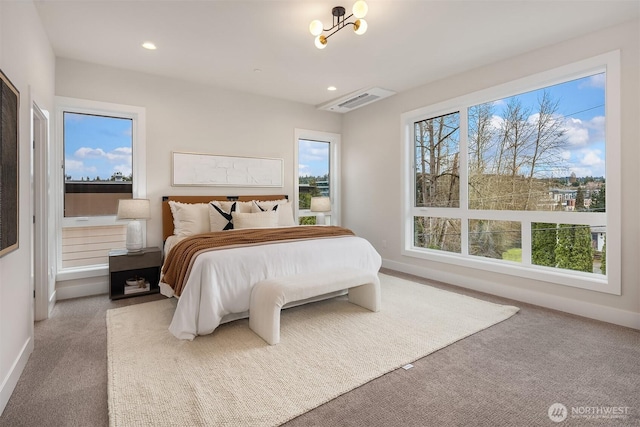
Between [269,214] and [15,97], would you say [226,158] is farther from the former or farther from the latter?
[15,97]

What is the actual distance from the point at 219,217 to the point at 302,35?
227cm

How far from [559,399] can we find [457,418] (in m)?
0.66

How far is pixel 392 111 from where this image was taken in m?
4.95

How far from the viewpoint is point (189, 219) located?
13.0 ft

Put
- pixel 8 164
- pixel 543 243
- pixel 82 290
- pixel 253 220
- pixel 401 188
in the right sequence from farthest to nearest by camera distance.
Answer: pixel 401 188 < pixel 253 220 < pixel 82 290 < pixel 543 243 < pixel 8 164

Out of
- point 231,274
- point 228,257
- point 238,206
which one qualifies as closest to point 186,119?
point 238,206

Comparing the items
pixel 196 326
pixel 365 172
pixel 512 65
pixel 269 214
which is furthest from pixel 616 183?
pixel 196 326

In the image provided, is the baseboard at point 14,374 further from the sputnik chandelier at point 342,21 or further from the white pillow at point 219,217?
the sputnik chandelier at point 342,21

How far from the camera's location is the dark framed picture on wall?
5.62 feet

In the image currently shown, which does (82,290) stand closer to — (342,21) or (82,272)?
(82,272)

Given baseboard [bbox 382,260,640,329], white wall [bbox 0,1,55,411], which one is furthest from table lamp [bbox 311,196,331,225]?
white wall [bbox 0,1,55,411]

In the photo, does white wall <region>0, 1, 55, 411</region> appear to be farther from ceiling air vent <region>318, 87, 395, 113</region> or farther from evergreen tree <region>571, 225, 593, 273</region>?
evergreen tree <region>571, 225, 593, 273</region>

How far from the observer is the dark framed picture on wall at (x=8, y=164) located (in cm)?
171

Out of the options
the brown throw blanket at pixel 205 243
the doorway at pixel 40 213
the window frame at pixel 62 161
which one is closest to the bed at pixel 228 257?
the brown throw blanket at pixel 205 243
